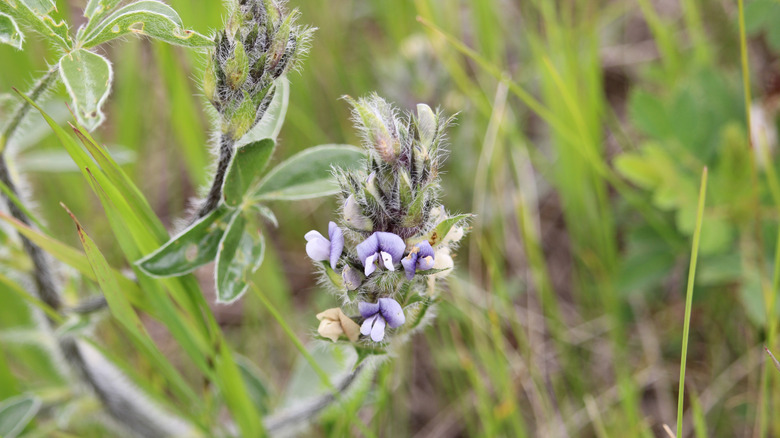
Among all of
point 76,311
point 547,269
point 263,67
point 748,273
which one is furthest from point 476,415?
point 263,67

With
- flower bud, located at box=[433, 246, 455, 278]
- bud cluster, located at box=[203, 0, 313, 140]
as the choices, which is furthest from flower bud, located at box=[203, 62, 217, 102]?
flower bud, located at box=[433, 246, 455, 278]

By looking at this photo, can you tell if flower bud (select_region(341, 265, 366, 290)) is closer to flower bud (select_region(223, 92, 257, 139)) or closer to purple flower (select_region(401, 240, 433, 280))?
purple flower (select_region(401, 240, 433, 280))

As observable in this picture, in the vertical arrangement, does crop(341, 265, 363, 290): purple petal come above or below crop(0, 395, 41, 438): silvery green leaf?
above

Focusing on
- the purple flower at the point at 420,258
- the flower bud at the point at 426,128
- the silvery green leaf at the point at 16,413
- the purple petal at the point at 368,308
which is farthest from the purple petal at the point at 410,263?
the silvery green leaf at the point at 16,413

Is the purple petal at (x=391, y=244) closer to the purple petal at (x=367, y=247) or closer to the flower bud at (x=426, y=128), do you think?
the purple petal at (x=367, y=247)

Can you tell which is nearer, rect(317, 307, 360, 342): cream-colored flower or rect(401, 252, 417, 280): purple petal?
rect(401, 252, 417, 280): purple petal

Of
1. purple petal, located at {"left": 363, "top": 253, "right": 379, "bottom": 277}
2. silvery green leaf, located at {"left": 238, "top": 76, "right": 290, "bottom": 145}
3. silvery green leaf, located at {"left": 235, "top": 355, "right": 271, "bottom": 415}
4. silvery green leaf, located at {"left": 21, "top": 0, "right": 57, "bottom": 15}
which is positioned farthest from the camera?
silvery green leaf, located at {"left": 235, "top": 355, "right": 271, "bottom": 415}
